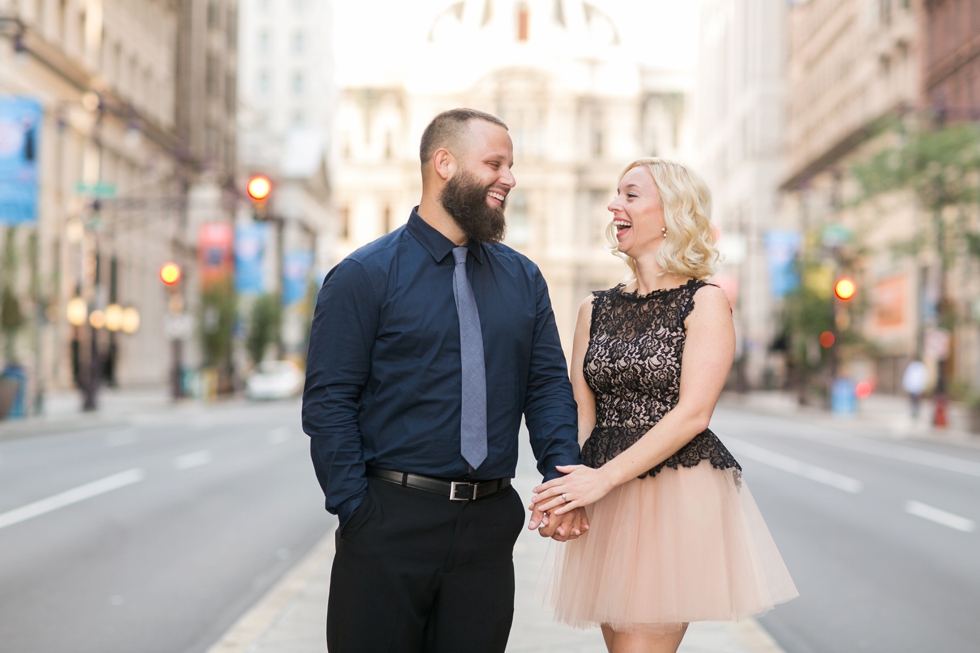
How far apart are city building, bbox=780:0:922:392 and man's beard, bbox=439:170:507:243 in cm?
3306

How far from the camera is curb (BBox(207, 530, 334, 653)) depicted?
20.6 feet

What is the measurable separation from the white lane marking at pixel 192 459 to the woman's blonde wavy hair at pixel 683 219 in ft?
47.9

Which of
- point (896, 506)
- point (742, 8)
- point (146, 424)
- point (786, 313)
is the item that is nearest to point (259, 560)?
point (896, 506)

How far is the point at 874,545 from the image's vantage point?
431 inches

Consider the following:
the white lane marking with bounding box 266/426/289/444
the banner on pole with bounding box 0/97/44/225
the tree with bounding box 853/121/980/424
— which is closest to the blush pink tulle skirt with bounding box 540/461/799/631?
the white lane marking with bounding box 266/426/289/444

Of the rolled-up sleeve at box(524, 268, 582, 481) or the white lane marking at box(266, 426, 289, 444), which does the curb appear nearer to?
the rolled-up sleeve at box(524, 268, 582, 481)

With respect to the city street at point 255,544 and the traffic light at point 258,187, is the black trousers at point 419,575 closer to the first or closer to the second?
the city street at point 255,544

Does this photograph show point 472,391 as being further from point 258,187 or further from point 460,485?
point 258,187

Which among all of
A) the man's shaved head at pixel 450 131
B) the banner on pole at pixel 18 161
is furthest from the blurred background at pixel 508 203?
the man's shaved head at pixel 450 131

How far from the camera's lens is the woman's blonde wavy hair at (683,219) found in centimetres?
406

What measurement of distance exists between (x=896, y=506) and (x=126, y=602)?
8.96 meters

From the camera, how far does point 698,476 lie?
403cm

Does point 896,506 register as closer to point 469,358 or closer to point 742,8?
point 469,358

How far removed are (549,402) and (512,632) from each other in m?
2.90
